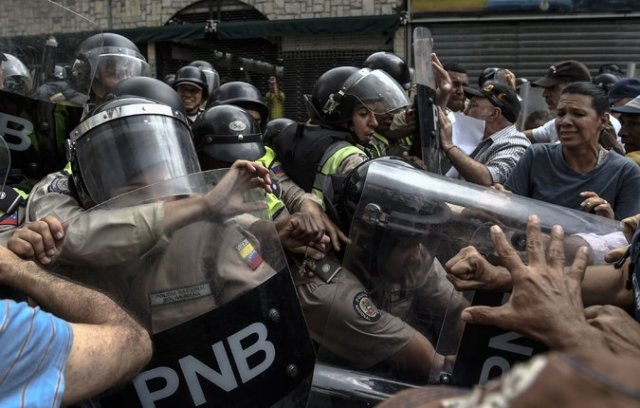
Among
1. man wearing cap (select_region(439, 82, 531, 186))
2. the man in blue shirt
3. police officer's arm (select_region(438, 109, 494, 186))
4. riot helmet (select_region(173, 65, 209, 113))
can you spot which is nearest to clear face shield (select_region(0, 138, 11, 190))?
the man in blue shirt

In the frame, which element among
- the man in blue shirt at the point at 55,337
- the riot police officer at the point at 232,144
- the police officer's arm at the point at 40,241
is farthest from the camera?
the riot police officer at the point at 232,144

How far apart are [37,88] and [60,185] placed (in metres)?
0.82

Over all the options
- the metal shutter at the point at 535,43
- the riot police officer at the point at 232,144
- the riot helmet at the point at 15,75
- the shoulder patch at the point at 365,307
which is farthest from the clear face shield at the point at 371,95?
the metal shutter at the point at 535,43

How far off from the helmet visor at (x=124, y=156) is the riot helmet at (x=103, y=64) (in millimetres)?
1311

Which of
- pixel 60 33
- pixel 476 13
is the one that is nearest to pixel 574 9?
pixel 476 13

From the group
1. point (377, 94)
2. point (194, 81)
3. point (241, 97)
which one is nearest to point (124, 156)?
point (377, 94)

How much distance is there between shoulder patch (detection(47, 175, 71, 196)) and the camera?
2719 mm

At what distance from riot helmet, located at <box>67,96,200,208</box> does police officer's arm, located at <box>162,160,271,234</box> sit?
285mm

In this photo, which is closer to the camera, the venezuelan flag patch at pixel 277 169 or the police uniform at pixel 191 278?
the police uniform at pixel 191 278

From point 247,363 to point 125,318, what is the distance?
36cm

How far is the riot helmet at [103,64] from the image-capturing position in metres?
3.62

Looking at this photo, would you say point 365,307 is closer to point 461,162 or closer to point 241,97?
point 461,162

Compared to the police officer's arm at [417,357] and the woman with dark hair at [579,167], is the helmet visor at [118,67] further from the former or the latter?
the police officer's arm at [417,357]

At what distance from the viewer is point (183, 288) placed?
2029 mm
